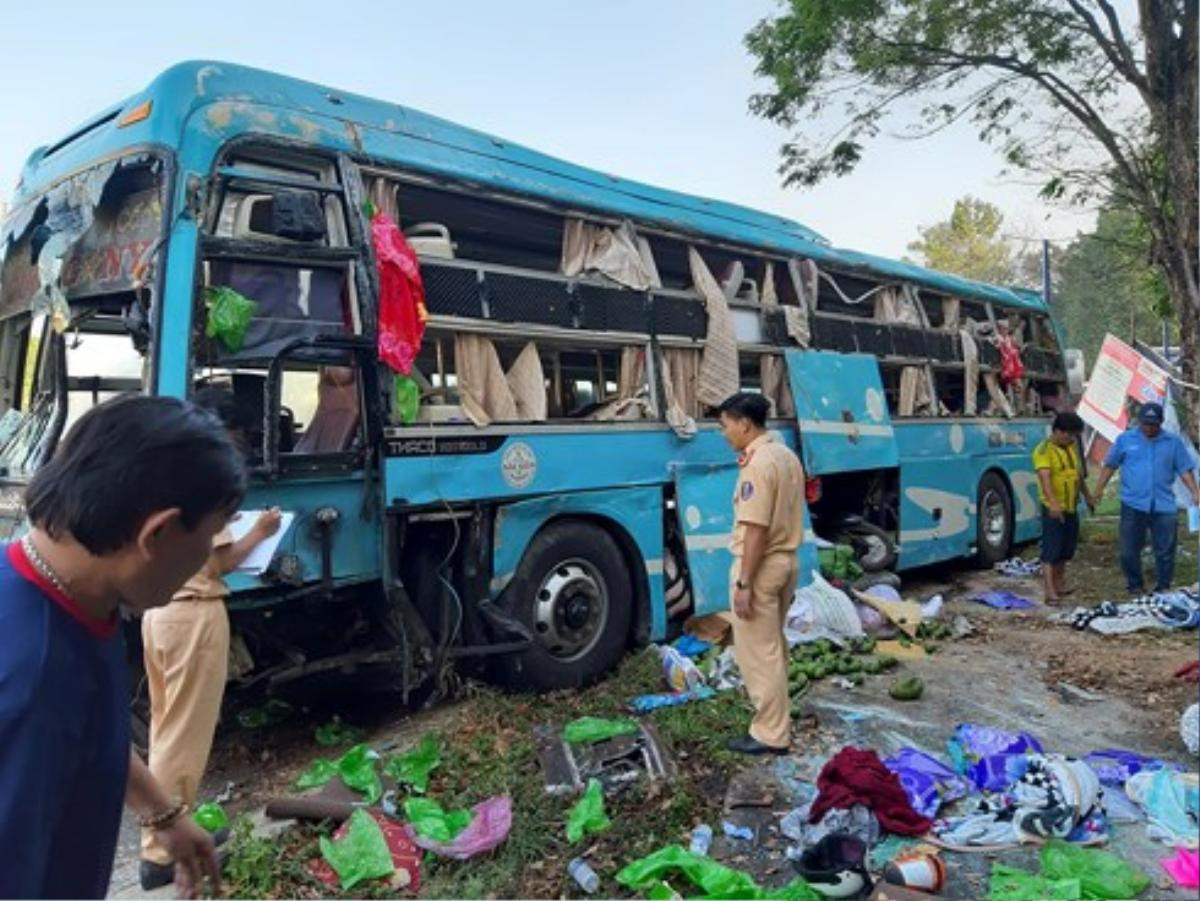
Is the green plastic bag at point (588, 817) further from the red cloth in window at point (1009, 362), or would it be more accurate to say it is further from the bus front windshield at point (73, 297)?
the red cloth in window at point (1009, 362)

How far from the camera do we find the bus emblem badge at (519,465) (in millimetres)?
4941

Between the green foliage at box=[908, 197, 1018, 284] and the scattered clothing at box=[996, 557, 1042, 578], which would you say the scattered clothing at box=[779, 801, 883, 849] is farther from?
the green foliage at box=[908, 197, 1018, 284]

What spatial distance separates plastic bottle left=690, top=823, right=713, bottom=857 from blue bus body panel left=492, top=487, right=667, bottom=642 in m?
1.78

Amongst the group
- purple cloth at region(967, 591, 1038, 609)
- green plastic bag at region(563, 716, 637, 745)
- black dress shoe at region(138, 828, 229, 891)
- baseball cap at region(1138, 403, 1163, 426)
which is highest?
baseball cap at region(1138, 403, 1163, 426)

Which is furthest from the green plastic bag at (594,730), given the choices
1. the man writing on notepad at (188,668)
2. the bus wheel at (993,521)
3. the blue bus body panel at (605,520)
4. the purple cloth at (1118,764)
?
the bus wheel at (993,521)

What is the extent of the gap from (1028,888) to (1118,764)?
138 centimetres

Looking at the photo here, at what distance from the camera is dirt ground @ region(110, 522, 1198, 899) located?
336cm

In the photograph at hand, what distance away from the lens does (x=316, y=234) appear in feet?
13.6

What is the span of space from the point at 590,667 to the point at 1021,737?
2230mm

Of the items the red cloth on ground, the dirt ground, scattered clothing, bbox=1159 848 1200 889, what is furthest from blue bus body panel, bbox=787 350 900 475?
scattered clothing, bbox=1159 848 1200 889

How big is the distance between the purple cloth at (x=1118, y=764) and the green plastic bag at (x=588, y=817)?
215 cm

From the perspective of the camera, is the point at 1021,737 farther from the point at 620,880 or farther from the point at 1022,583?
the point at 1022,583

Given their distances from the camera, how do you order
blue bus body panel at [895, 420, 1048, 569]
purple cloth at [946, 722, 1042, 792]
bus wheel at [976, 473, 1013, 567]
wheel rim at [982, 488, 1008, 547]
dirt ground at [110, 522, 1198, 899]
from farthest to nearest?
wheel rim at [982, 488, 1008, 547]
bus wheel at [976, 473, 1013, 567]
blue bus body panel at [895, 420, 1048, 569]
purple cloth at [946, 722, 1042, 792]
dirt ground at [110, 522, 1198, 899]

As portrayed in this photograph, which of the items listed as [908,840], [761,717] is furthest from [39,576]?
[761,717]
